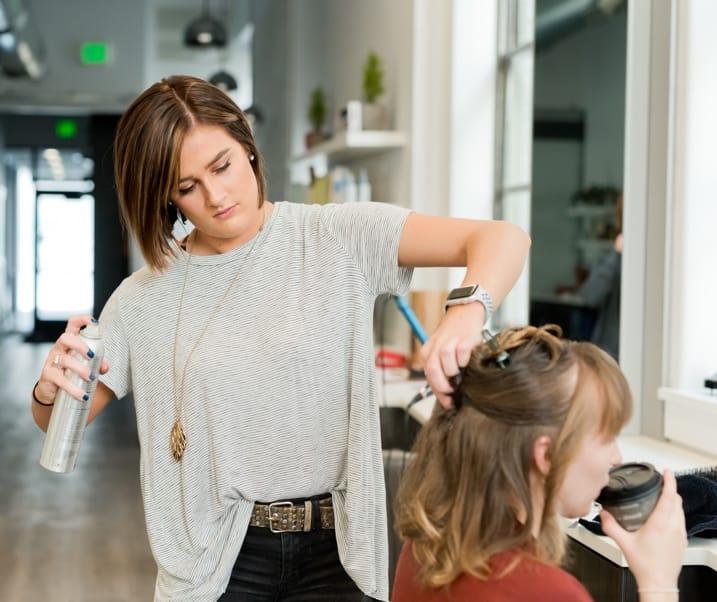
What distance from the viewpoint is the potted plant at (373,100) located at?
4.74 meters

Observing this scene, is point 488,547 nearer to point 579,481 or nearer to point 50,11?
point 579,481

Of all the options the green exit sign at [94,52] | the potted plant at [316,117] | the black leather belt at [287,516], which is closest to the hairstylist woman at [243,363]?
the black leather belt at [287,516]

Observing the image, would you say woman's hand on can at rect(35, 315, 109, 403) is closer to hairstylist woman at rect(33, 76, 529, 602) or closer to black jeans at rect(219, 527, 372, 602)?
hairstylist woman at rect(33, 76, 529, 602)

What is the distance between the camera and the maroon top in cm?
128

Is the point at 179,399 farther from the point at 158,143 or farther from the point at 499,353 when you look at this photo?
the point at 499,353

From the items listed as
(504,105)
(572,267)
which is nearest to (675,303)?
(572,267)

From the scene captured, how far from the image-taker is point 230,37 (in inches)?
463

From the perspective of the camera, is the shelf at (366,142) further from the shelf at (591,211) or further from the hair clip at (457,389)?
the hair clip at (457,389)

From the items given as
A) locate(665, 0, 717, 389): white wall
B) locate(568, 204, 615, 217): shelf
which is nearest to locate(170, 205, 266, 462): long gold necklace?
locate(665, 0, 717, 389): white wall

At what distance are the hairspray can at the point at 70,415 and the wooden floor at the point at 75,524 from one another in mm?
2591

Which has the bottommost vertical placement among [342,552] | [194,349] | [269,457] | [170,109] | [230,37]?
[342,552]

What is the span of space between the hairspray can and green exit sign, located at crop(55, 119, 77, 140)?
14147mm

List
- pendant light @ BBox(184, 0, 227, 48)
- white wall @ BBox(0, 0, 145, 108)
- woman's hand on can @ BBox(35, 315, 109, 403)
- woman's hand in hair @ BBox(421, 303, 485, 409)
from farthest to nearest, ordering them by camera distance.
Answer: white wall @ BBox(0, 0, 145, 108) < pendant light @ BBox(184, 0, 227, 48) < woman's hand on can @ BBox(35, 315, 109, 403) < woman's hand in hair @ BBox(421, 303, 485, 409)

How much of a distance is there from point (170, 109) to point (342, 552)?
0.70 m
